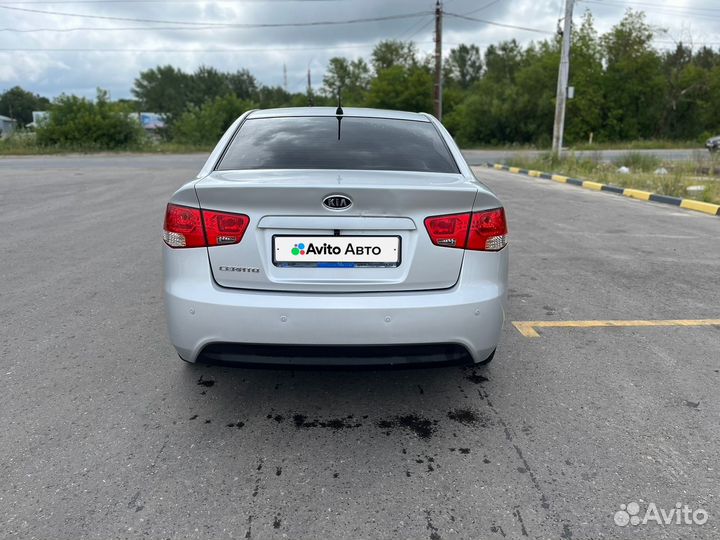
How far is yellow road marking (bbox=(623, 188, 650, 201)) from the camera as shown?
40.8ft

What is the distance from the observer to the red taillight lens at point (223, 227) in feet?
8.48

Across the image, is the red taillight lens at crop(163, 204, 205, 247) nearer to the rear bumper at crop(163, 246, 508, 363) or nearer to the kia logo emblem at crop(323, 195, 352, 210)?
the rear bumper at crop(163, 246, 508, 363)

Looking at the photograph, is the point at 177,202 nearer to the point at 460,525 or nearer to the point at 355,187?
the point at 355,187

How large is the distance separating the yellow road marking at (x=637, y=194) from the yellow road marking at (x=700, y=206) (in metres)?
1.19

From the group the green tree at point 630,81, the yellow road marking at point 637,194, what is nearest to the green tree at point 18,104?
the green tree at point 630,81

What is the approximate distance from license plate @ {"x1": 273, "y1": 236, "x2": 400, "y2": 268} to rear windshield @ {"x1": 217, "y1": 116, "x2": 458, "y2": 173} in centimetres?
60

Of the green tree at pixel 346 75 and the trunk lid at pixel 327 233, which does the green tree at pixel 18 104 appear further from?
the trunk lid at pixel 327 233

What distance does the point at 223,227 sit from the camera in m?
2.60

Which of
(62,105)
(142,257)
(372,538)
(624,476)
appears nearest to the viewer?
(372,538)

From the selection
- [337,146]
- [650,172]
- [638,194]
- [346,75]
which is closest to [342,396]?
[337,146]

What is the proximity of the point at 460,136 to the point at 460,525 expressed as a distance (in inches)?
1741

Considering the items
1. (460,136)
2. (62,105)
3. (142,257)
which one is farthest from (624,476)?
(460,136)

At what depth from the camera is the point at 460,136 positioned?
44.2m

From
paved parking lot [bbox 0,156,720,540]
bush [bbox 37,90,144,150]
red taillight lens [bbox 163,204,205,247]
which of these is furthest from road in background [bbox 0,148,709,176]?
red taillight lens [bbox 163,204,205,247]
